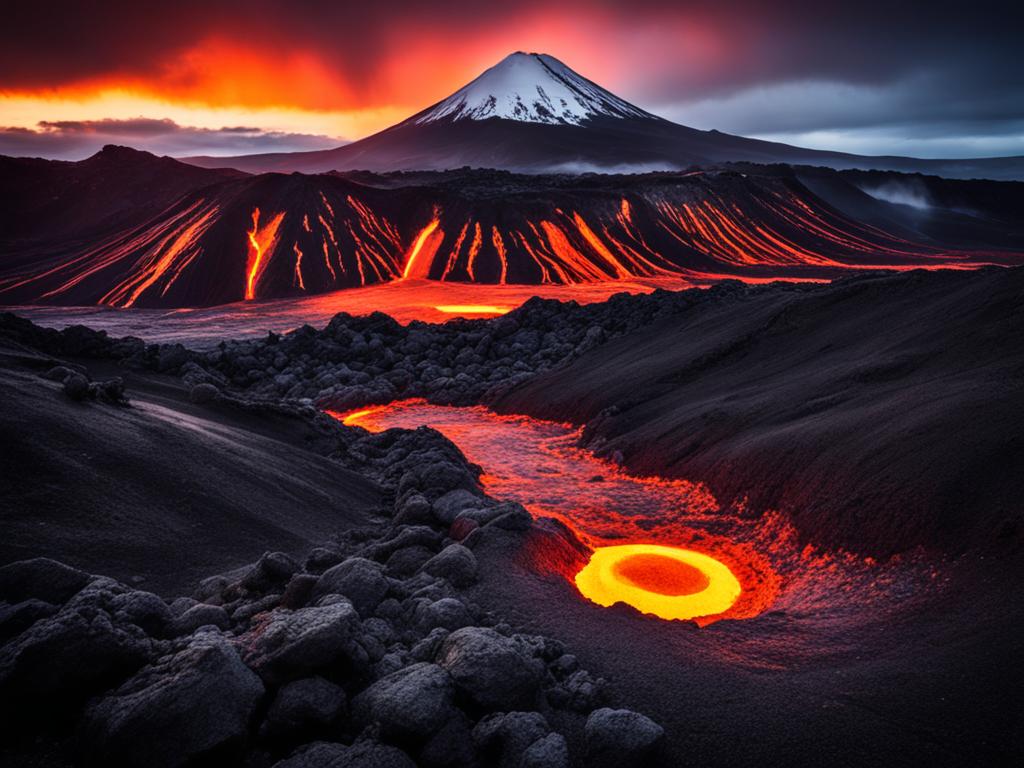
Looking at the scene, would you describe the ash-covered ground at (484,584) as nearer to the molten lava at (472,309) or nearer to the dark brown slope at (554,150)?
the molten lava at (472,309)

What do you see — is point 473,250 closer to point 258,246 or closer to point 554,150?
point 258,246

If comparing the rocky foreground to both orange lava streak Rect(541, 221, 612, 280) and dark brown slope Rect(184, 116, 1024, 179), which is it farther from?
dark brown slope Rect(184, 116, 1024, 179)

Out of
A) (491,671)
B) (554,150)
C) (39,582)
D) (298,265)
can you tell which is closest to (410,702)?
(491,671)

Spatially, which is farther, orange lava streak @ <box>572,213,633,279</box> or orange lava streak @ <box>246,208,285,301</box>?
orange lava streak @ <box>572,213,633,279</box>

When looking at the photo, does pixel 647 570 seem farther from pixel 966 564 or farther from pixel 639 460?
pixel 639 460

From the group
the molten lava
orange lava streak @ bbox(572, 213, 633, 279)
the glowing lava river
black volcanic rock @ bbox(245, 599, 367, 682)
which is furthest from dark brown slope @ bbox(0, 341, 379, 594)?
orange lava streak @ bbox(572, 213, 633, 279)
